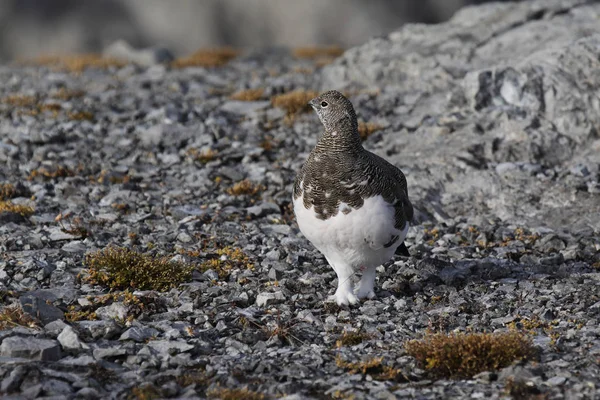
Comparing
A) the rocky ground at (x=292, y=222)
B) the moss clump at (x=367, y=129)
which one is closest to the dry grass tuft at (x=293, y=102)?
the rocky ground at (x=292, y=222)

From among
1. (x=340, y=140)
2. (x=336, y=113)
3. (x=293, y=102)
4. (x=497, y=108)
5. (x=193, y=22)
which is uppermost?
(x=193, y=22)

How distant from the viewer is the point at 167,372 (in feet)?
22.6

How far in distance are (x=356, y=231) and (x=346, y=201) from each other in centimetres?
34

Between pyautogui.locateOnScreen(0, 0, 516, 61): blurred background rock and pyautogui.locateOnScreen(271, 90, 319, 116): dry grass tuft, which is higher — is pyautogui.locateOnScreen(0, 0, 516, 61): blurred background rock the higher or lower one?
the higher one

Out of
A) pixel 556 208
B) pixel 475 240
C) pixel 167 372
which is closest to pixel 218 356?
pixel 167 372

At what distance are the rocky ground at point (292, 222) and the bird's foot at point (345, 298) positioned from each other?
126 millimetres

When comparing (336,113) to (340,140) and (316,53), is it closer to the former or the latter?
(340,140)

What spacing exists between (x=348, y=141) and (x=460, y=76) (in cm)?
922

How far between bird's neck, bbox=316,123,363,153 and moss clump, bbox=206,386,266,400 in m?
3.07

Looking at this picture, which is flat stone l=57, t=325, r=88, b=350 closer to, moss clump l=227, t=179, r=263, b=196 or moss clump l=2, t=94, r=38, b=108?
moss clump l=227, t=179, r=263, b=196

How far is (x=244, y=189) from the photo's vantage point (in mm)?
12961

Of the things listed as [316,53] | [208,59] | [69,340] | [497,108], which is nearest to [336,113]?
[69,340]

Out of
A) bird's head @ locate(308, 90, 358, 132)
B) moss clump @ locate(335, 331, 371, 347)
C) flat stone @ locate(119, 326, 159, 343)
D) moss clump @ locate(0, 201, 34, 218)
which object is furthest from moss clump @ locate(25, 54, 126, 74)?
moss clump @ locate(335, 331, 371, 347)

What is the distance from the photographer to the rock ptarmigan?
8.15m
